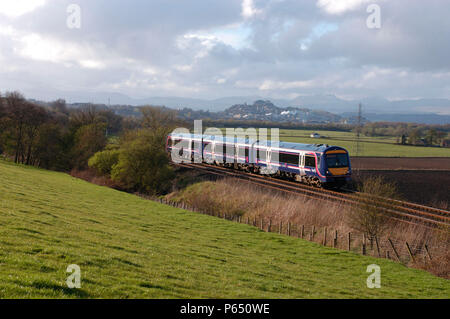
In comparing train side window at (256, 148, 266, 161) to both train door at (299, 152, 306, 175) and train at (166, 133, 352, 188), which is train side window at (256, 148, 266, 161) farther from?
train door at (299, 152, 306, 175)

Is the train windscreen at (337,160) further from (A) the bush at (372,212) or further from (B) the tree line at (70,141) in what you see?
(B) the tree line at (70,141)

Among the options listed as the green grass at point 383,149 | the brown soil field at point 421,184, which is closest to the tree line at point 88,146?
the brown soil field at point 421,184

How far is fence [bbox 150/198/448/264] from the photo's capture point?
17.2m

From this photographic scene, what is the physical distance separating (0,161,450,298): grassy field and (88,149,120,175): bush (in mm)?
27274

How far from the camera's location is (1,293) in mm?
6207

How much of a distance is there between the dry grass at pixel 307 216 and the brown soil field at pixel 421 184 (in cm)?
701

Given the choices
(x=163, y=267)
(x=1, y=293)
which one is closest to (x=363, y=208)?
(x=163, y=267)

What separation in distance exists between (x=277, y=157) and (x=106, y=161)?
24979mm

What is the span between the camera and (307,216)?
23.8 meters

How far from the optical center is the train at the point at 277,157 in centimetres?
2977

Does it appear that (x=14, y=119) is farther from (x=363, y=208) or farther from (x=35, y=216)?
(x=363, y=208)

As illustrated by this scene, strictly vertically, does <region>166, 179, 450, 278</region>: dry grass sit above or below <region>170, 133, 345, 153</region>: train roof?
below

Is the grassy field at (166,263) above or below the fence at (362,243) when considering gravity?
above

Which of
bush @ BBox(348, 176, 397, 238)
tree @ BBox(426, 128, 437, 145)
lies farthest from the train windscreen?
tree @ BBox(426, 128, 437, 145)
